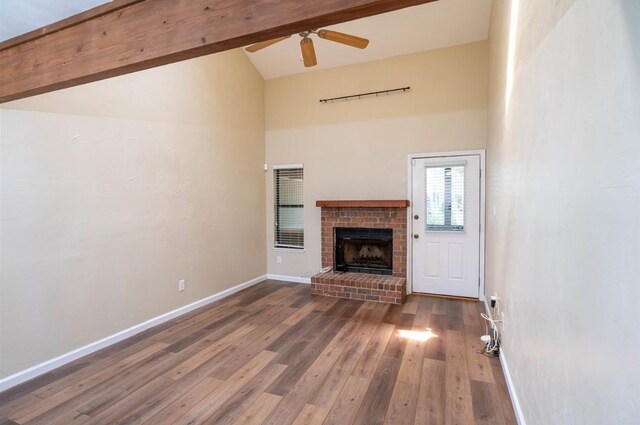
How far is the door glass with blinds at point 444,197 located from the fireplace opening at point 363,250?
68 cm

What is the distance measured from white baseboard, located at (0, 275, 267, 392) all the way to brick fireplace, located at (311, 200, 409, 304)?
1694mm

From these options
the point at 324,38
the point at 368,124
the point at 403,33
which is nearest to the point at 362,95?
the point at 368,124

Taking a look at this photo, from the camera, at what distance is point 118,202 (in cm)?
328

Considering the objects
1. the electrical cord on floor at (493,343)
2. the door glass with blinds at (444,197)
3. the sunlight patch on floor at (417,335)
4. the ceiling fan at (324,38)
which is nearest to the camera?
the electrical cord on floor at (493,343)

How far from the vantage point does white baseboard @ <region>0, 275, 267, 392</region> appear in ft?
8.33

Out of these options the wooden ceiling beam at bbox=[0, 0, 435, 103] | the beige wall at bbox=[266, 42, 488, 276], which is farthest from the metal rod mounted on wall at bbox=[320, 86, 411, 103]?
the wooden ceiling beam at bbox=[0, 0, 435, 103]

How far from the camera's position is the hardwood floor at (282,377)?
7.06ft

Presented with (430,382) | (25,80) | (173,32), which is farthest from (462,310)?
(25,80)

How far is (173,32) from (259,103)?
3986 millimetres

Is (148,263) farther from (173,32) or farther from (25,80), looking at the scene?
(173,32)

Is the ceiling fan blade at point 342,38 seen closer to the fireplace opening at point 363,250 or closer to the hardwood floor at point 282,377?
the fireplace opening at point 363,250

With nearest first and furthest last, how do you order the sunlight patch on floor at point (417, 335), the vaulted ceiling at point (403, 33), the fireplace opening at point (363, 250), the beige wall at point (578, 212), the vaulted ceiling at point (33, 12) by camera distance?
the beige wall at point (578, 212) < the vaulted ceiling at point (33, 12) < the sunlight patch on floor at point (417, 335) < the vaulted ceiling at point (403, 33) < the fireplace opening at point (363, 250)

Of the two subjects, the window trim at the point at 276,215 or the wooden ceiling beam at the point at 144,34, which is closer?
the wooden ceiling beam at the point at 144,34

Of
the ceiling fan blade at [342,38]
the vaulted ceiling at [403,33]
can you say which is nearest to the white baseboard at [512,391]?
the ceiling fan blade at [342,38]
